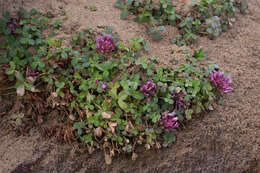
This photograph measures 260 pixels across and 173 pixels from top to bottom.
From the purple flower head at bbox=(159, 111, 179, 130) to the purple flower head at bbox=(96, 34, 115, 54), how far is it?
2.52ft

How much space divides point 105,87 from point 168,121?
594 mm

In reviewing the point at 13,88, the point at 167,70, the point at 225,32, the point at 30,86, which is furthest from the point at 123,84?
the point at 225,32

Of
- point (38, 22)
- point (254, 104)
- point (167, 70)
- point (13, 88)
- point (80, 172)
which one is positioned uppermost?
point (38, 22)

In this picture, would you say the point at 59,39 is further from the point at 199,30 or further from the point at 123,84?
the point at 199,30

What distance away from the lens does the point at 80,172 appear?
2074mm

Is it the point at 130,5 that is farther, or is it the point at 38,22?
the point at 130,5

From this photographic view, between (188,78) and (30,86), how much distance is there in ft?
4.42

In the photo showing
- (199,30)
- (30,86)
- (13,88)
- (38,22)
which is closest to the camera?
(30,86)

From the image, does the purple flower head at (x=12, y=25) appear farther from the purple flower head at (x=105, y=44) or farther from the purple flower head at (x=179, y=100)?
the purple flower head at (x=179, y=100)

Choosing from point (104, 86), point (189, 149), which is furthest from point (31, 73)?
point (189, 149)

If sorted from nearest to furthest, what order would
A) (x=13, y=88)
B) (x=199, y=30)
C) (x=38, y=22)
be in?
(x=13, y=88), (x=38, y=22), (x=199, y=30)

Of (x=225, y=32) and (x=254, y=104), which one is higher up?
(x=225, y=32)

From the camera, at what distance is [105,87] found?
2.10m

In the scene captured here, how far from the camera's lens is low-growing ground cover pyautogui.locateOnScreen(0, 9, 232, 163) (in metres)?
2.06
